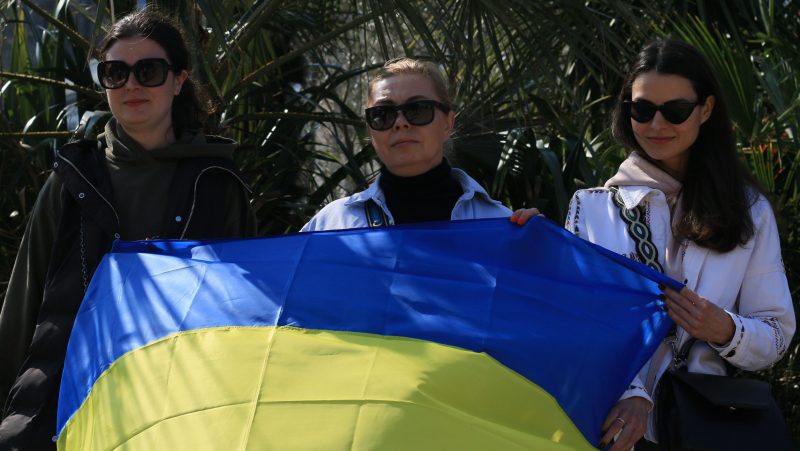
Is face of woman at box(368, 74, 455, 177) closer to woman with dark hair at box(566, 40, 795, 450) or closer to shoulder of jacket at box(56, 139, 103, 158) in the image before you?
woman with dark hair at box(566, 40, 795, 450)

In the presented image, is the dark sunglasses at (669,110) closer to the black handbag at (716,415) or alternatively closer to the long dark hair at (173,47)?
the black handbag at (716,415)

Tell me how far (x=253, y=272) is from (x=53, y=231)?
2.37ft

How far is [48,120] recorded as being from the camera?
567 centimetres

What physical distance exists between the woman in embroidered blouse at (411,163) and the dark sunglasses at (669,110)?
1.60ft

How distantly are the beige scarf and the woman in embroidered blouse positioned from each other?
1.19 ft

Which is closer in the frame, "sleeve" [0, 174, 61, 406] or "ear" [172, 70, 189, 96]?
"sleeve" [0, 174, 61, 406]

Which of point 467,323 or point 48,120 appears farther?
point 48,120

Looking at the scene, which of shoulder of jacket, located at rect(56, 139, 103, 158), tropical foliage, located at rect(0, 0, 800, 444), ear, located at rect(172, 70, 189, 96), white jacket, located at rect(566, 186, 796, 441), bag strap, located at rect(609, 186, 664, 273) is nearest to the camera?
white jacket, located at rect(566, 186, 796, 441)

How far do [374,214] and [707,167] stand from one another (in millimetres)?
960

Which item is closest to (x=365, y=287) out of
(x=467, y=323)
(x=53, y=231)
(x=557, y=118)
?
(x=467, y=323)

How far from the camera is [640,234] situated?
3.09 metres

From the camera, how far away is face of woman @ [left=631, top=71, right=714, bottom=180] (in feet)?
10.3

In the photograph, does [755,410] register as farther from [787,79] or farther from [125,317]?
[787,79]

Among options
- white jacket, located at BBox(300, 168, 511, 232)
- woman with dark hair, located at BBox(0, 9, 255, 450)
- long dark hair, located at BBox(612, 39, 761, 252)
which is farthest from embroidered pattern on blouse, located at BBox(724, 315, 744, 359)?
woman with dark hair, located at BBox(0, 9, 255, 450)
